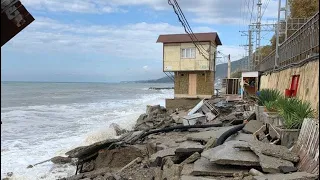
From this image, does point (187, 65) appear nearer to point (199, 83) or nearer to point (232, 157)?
point (199, 83)

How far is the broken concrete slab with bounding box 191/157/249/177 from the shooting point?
6.23m

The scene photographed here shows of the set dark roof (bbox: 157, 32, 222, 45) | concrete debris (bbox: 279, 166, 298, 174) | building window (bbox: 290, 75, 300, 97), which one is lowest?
concrete debris (bbox: 279, 166, 298, 174)

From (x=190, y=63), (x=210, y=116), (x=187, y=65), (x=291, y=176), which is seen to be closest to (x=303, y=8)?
(x=190, y=63)

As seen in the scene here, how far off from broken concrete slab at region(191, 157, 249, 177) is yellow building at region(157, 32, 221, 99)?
27655 millimetres

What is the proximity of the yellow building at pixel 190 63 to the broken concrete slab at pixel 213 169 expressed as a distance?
2765 centimetres

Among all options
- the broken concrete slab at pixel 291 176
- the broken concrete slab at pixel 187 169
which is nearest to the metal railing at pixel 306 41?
the broken concrete slab at pixel 187 169

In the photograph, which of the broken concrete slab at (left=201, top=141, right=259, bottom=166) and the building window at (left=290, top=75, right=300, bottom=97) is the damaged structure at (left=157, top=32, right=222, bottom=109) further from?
the broken concrete slab at (left=201, top=141, right=259, bottom=166)

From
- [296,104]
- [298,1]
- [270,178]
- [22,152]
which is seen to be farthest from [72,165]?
[298,1]

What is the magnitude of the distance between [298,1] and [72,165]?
3151 cm

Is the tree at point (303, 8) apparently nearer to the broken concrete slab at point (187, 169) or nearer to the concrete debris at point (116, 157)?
the concrete debris at point (116, 157)

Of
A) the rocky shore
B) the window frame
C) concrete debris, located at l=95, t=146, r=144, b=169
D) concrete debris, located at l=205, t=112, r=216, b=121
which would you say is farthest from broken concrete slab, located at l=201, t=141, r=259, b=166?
the window frame

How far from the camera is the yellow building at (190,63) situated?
1350 inches

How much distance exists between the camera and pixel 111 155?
36.7 feet

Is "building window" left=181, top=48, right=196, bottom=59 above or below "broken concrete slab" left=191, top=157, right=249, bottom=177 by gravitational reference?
above
